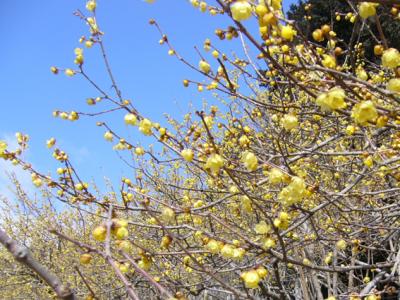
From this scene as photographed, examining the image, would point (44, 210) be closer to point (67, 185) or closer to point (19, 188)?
point (19, 188)

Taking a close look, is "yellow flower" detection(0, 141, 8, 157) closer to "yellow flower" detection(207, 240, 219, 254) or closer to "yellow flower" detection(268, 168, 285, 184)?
"yellow flower" detection(207, 240, 219, 254)

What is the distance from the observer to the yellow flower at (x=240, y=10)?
168cm

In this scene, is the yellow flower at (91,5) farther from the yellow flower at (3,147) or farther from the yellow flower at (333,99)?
the yellow flower at (333,99)

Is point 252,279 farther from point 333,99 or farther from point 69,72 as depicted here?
point 69,72

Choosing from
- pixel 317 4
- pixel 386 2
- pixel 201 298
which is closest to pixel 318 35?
pixel 386 2

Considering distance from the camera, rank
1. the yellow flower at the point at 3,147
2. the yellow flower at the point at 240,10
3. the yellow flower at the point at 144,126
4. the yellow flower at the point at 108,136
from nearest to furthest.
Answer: the yellow flower at the point at 240,10 < the yellow flower at the point at 144,126 < the yellow flower at the point at 3,147 < the yellow flower at the point at 108,136

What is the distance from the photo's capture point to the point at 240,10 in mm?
1686

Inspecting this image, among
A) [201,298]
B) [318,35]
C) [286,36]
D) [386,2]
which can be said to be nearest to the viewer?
[386,2]

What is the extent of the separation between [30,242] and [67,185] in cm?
1191

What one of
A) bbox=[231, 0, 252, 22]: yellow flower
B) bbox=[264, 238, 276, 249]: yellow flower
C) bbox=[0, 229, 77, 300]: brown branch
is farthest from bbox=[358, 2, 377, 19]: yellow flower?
bbox=[0, 229, 77, 300]: brown branch

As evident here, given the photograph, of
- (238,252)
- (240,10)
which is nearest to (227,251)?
(238,252)

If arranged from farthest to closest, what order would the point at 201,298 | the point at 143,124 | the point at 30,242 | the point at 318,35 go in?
1. the point at 30,242
2. the point at 201,298
3. the point at 143,124
4. the point at 318,35

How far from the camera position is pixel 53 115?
321 cm

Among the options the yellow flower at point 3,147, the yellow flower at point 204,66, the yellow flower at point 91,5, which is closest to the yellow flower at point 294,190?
the yellow flower at point 204,66
